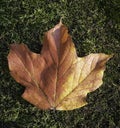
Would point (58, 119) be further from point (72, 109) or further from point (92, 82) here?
point (92, 82)

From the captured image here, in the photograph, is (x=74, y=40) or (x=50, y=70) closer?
(x=50, y=70)

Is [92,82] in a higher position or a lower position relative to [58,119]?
higher

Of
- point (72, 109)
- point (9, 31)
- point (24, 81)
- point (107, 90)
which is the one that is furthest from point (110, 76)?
point (9, 31)
